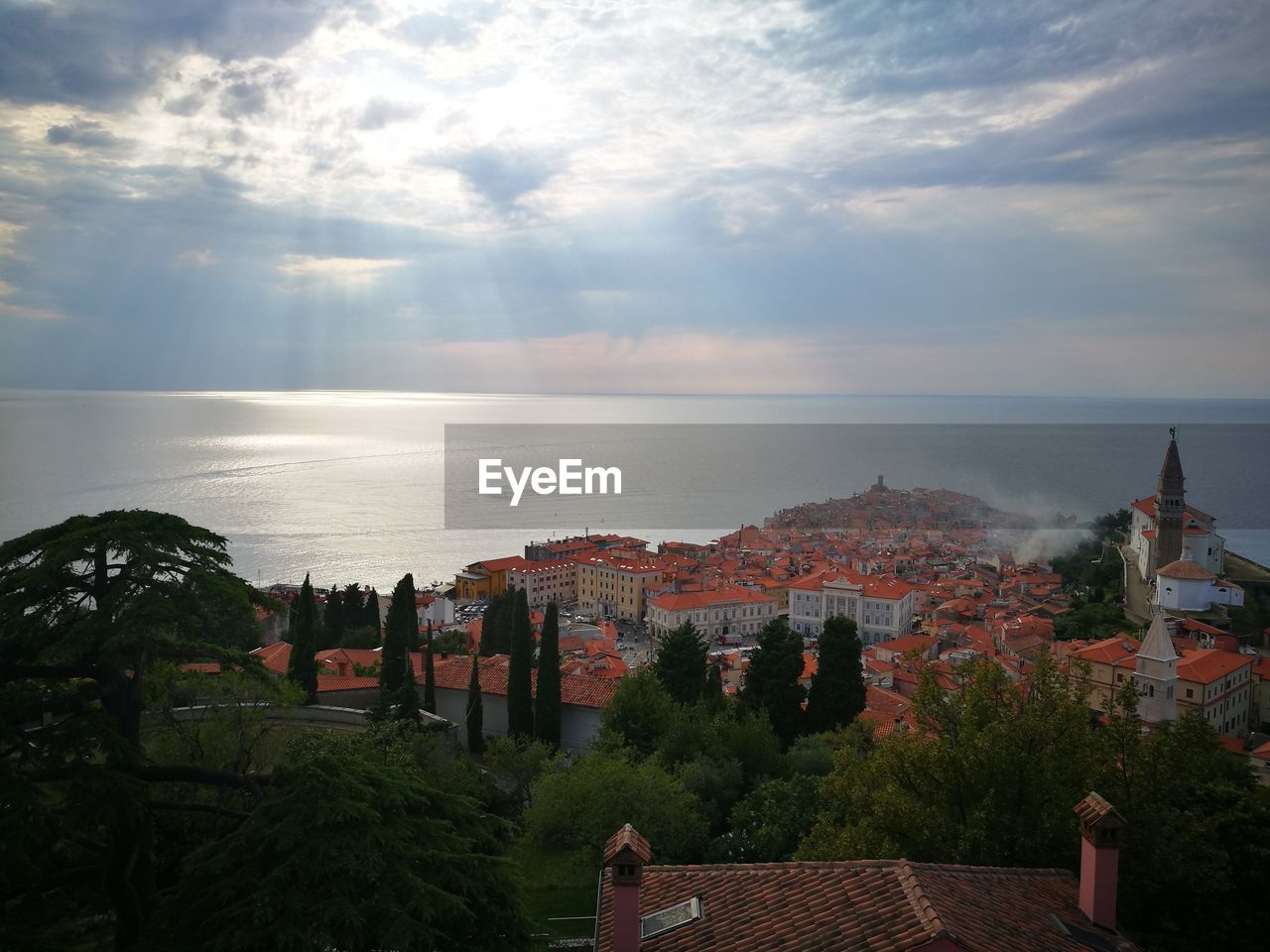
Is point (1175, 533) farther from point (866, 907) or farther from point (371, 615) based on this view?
point (866, 907)

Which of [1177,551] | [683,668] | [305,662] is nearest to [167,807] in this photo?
[305,662]

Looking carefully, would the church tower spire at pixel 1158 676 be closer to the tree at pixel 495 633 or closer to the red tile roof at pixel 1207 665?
the red tile roof at pixel 1207 665

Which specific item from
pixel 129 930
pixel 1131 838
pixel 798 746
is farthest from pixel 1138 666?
pixel 129 930

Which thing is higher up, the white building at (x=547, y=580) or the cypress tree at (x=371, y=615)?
the cypress tree at (x=371, y=615)

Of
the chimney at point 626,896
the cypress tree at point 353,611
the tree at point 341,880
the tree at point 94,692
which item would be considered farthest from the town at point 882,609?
the tree at point 94,692

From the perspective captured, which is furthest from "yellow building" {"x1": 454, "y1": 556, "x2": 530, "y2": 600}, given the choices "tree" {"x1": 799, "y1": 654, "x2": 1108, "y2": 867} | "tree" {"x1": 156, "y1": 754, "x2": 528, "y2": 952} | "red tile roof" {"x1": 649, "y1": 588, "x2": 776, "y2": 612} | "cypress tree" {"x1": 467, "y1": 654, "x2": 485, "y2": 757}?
"tree" {"x1": 156, "y1": 754, "x2": 528, "y2": 952}

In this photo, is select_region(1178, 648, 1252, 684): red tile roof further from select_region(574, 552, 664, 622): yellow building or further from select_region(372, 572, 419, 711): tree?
select_region(574, 552, 664, 622): yellow building

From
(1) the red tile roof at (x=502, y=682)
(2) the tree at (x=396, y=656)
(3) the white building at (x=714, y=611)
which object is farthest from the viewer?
(3) the white building at (x=714, y=611)
